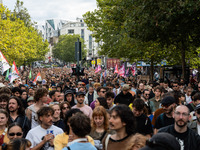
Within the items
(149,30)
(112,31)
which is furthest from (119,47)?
(149,30)

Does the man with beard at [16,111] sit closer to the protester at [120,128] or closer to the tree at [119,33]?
the protester at [120,128]

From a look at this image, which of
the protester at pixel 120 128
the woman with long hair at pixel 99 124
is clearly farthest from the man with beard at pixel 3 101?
the protester at pixel 120 128

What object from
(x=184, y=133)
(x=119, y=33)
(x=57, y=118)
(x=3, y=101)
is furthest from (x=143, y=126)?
(x=119, y=33)

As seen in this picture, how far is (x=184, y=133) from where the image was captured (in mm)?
4301

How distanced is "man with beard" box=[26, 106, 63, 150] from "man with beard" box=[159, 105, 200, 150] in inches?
72.3

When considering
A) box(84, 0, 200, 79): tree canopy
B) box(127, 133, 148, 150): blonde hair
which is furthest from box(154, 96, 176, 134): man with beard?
box(84, 0, 200, 79): tree canopy

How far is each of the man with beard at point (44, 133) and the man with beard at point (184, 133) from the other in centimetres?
184

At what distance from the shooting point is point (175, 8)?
43.4 ft

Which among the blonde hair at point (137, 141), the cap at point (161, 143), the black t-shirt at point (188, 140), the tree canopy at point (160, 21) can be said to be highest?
the tree canopy at point (160, 21)

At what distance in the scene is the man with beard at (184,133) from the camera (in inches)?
165

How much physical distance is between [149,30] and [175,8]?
1981mm

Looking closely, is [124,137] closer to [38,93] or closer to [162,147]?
[162,147]

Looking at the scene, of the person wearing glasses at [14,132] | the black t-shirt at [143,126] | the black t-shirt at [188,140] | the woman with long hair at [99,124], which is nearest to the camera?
the black t-shirt at [188,140]

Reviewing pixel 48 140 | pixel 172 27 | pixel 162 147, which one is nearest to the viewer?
pixel 162 147
